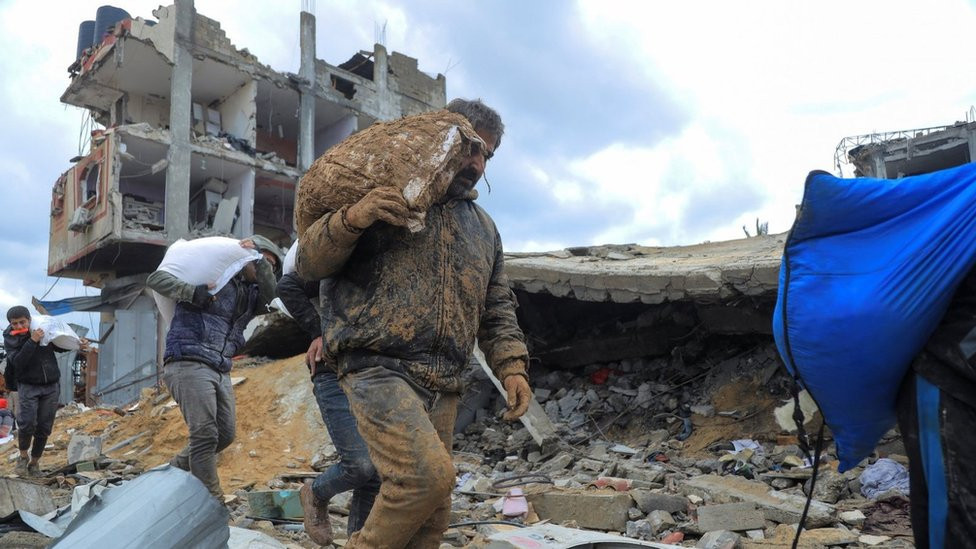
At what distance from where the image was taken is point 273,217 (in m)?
25.8

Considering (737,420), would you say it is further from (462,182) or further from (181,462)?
(462,182)

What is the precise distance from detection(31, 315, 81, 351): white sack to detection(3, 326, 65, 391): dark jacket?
0.08m

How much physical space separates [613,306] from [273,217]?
19.6 meters

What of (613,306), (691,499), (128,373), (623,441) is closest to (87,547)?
(691,499)

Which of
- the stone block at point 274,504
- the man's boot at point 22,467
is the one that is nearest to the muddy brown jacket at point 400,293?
the stone block at point 274,504

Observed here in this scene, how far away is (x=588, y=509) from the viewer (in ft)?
15.2

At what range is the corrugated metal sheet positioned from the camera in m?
2.49

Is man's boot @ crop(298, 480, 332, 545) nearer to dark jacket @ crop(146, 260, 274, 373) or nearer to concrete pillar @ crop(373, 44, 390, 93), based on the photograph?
dark jacket @ crop(146, 260, 274, 373)

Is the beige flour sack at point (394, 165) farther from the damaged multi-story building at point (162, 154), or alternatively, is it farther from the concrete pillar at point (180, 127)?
the concrete pillar at point (180, 127)

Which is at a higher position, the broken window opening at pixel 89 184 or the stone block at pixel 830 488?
the broken window opening at pixel 89 184

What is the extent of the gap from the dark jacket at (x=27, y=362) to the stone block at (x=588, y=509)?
15.6 feet

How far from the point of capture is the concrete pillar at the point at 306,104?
24078mm

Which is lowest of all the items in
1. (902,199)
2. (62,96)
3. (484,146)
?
(902,199)

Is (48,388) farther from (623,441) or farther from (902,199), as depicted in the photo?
(902,199)
